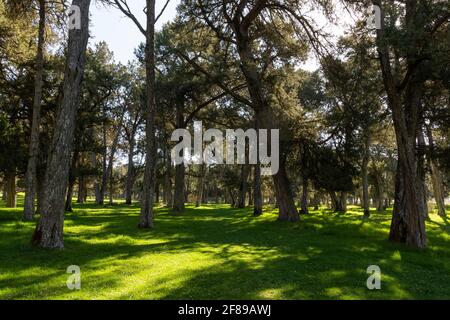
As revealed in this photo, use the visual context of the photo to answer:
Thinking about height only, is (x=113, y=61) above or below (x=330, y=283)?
above

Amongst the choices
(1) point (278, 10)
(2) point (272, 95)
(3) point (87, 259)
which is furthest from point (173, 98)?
(3) point (87, 259)

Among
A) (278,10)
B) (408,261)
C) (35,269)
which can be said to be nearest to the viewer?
(35,269)

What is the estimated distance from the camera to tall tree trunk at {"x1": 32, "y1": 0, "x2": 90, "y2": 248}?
11.8 metres

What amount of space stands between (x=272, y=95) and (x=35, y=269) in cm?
1887

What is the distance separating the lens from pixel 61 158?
1197 centimetres

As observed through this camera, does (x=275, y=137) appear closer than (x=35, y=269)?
No

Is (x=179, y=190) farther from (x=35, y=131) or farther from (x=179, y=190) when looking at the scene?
(x=35, y=131)

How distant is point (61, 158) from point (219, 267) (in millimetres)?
5753

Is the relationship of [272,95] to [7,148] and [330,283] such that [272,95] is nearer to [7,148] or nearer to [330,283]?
[7,148]

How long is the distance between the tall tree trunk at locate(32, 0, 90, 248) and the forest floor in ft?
1.91

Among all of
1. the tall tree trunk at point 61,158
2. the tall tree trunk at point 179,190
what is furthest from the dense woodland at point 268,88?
the tall tree trunk at point 179,190

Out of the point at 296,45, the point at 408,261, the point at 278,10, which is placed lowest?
the point at 408,261

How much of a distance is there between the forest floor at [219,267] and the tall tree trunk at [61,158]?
58cm

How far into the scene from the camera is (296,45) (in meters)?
23.5
